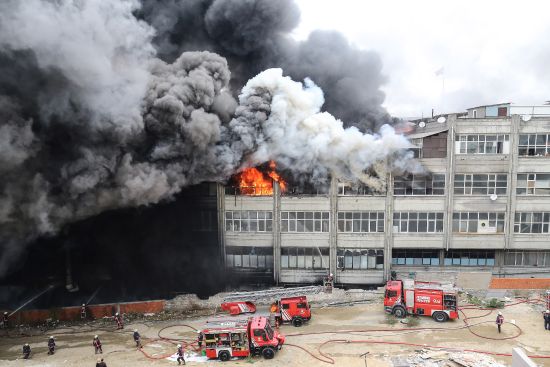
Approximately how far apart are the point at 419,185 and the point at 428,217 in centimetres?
236

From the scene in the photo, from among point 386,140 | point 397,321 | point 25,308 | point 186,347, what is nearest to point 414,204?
point 386,140

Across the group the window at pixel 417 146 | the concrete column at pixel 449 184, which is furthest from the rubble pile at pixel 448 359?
the window at pixel 417 146

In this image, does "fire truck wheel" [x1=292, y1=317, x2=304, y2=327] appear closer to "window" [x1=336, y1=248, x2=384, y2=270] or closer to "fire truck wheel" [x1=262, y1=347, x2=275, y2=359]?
"fire truck wheel" [x1=262, y1=347, x2=275, y2=359]

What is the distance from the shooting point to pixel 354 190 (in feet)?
101

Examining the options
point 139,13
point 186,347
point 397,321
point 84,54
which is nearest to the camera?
point 84,54

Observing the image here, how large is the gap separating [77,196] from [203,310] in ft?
36.3

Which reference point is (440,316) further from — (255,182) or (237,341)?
(255,182)

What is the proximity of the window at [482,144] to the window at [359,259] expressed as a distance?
29.9 feet

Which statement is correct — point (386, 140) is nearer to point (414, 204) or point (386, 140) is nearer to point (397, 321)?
point (414, 204)

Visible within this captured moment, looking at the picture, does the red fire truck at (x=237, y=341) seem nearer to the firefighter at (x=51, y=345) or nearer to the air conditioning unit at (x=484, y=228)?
the firefighter at (x=51, y=345)

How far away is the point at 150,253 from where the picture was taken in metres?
30.9

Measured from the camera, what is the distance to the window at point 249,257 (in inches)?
1240

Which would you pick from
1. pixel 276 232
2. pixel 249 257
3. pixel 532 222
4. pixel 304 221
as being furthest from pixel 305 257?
pixel 532 222

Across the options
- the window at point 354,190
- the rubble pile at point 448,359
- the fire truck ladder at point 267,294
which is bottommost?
the rubble pile at point 448,359
